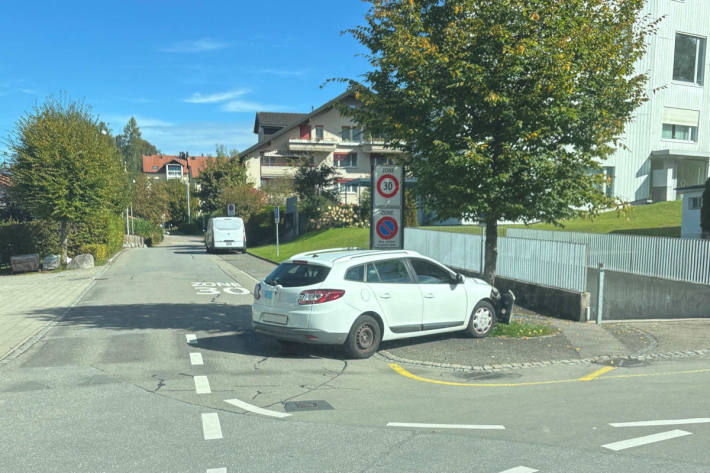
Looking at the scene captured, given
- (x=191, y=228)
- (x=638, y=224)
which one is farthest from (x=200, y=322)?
(x=191, y=228)

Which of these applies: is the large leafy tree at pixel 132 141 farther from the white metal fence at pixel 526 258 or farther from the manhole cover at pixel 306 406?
the manhole cover at pixel 306 406

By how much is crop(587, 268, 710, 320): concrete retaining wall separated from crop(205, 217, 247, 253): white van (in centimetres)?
2498

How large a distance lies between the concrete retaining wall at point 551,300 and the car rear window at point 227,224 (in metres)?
24.3

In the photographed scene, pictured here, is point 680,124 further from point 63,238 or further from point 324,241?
point 63,238

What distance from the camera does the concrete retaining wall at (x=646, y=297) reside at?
1445 centimetres

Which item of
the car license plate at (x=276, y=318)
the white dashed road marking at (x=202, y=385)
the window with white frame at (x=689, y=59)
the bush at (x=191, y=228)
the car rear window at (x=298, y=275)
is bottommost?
the bush at (x=191, y=228)

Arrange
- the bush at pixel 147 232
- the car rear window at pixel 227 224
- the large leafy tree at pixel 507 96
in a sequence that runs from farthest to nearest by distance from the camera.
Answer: the bush at pixel 147 232
the car rear window at pixel 227 224
the large leafy tree at pixel 507 96

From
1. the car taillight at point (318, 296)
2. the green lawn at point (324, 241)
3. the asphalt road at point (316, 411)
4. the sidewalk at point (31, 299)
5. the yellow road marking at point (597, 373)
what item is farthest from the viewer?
the green lawn at point (324, 241)

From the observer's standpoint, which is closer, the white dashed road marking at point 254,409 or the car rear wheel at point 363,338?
the white dashed road marking at point 254,409

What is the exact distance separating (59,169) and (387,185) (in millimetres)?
18108

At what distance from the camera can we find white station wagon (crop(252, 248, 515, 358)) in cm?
859

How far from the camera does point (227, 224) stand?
3709 centimetres

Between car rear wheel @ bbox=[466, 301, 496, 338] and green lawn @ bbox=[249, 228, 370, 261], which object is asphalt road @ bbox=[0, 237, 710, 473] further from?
green lawn @ bbox=[249, 228, 370, 261]

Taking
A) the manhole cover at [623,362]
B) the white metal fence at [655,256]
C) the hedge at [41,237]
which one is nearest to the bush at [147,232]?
the hedge at [41,237]
